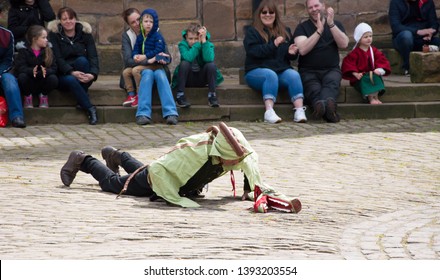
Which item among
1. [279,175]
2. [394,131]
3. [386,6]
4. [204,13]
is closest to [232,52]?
[204,13]

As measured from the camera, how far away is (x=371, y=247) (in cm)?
727

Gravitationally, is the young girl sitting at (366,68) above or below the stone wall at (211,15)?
below

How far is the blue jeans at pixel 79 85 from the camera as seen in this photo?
14.0 metres

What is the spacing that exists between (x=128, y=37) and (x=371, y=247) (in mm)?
7785

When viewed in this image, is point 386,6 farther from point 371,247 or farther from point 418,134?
A: point 371,247

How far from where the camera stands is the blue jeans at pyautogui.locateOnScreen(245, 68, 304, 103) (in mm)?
14008

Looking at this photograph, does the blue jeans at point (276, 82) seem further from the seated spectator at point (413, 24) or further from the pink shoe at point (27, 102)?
the pink shoe at point (27, 102)

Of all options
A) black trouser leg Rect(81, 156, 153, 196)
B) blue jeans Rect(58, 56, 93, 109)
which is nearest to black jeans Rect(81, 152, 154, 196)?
black trouser leg Rect(81, 156, 153, 196)

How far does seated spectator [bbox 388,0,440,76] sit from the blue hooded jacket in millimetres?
3557

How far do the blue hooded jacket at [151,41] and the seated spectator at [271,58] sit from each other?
1.10 metres

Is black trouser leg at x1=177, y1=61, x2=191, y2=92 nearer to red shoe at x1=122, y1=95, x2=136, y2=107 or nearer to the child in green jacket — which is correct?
the child in green jacket

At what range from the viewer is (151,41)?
559 inches

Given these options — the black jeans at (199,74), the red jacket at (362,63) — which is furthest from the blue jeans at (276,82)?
the red jacket at (362,63)

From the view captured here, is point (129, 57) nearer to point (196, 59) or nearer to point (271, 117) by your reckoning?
point (196, 59)
